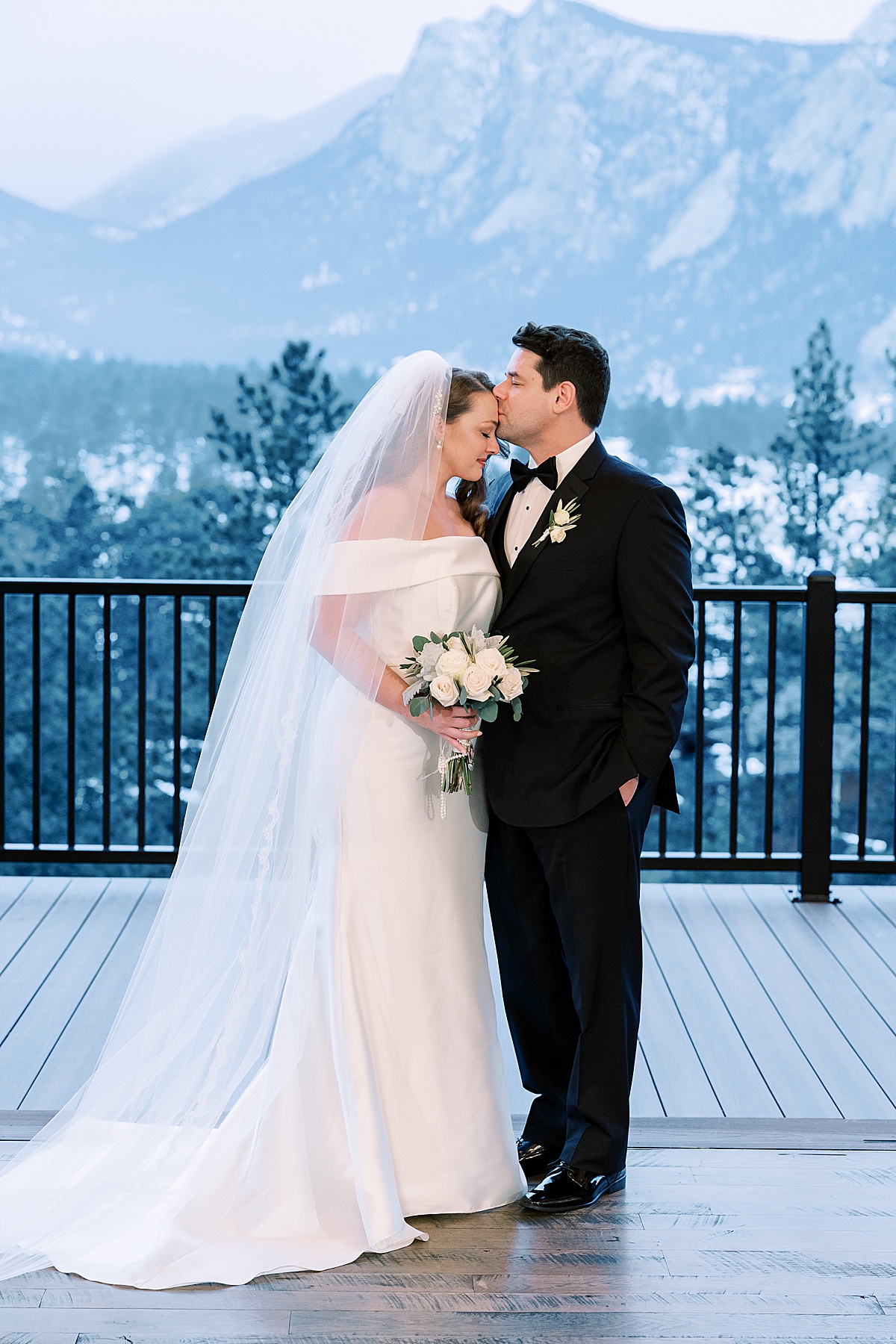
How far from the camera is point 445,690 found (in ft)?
7.76

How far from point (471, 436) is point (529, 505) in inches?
7.0

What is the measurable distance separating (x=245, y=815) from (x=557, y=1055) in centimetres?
81

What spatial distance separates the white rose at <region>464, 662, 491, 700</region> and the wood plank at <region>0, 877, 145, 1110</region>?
1.43 metres

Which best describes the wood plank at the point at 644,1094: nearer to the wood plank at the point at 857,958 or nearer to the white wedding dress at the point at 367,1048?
the white wedding dress at the point at 367,1048

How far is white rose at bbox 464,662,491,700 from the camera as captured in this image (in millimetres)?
2354

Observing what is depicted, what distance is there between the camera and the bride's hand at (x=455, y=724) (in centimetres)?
247

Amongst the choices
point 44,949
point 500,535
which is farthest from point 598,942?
point 44,949

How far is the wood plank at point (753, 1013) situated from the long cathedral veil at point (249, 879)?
126 cm

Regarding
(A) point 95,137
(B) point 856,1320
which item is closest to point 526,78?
(A) point 95,137

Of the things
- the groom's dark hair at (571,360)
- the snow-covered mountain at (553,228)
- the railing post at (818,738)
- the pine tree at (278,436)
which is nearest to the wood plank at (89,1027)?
the groom's dark hair at (571,360)

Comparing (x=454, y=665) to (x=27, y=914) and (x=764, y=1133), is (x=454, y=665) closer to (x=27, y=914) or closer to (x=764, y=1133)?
(x=764, y=1133)

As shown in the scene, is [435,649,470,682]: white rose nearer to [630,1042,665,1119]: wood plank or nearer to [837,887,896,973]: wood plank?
[630,1042,665,1119]: wood plank

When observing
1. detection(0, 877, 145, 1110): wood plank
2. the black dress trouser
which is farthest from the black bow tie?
detection(0, 877, 145, 1110): wood plank

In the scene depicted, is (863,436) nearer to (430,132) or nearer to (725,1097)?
(430,132)
